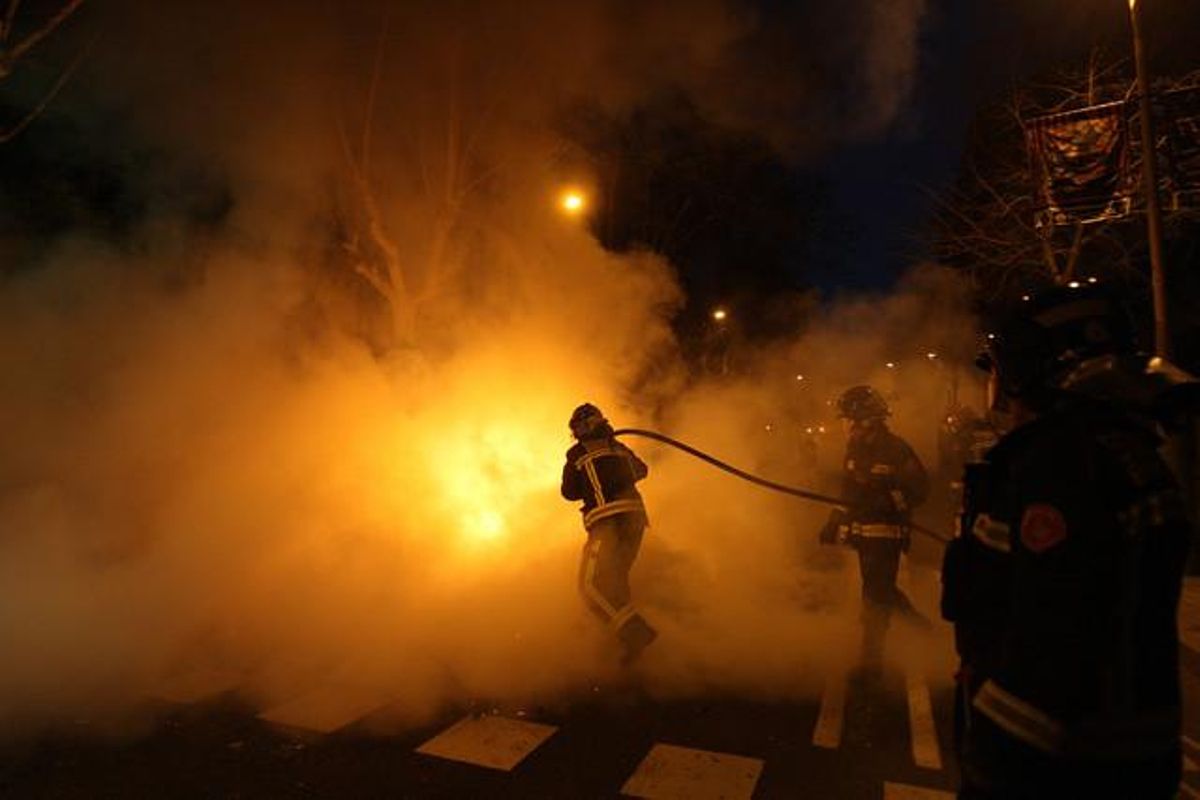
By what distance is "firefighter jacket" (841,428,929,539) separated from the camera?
16.7 feet

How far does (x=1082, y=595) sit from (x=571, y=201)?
9513mm

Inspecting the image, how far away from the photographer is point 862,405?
530 cm

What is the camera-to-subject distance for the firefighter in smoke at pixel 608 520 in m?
5.33

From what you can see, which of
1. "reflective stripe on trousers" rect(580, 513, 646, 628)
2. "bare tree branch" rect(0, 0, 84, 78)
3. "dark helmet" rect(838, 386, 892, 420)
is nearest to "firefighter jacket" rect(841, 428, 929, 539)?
"dark helmet" rect(838, 386, 892, 420)

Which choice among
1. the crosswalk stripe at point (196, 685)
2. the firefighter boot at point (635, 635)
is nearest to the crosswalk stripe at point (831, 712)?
the firefighter boot at point (635, 635)

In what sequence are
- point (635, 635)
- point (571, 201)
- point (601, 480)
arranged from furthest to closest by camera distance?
point (571, 201) → point (601, 480) → point (635, 635)

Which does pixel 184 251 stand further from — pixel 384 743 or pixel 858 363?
pixel 858 363

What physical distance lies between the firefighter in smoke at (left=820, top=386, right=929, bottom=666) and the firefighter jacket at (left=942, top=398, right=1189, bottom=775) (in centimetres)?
336

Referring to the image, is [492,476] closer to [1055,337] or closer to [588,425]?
[588,425]

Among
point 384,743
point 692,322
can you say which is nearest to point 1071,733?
point 384,743

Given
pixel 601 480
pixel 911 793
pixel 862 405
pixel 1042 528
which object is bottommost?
pixel 911 793

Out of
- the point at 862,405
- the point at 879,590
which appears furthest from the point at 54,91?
the point at 879,590

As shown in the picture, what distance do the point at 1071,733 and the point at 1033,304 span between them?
943 mm

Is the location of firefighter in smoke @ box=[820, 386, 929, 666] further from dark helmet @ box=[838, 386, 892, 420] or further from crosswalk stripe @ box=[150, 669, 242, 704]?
crosswalk stripe @ box=[150, 669, 242, 704]
